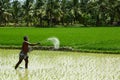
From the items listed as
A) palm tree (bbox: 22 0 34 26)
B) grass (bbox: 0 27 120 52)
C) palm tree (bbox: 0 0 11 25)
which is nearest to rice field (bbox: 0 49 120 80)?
grass (bbox: 0 27 120 52)

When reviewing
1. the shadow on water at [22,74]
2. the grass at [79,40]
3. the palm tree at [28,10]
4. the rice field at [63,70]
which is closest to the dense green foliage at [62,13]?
the palm tree at [28,10]

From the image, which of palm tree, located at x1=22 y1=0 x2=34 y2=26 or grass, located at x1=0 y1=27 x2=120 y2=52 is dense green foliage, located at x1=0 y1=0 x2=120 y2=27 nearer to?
palm tree, located at x1=22 y1=0 x2=34 y2=26

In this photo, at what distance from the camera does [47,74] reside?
1180 centimetres

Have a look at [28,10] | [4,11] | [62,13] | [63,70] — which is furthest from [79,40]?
[28,10]

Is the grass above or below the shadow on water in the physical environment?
below

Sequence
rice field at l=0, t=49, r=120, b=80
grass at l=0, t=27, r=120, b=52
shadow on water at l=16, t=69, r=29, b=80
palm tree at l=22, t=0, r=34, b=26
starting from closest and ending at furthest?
shadow on water at l=16, t=69, r=29, b=80 → rice field at l=0, t=49, r=120, b=80 → grass at l=0, t=27, r=120, b=52 → palm tree at l=22, t=0, r=34, b=26

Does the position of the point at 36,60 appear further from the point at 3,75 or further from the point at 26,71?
the point at 3,75

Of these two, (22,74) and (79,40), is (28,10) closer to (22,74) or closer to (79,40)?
(79,40)

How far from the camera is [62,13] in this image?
7306cm

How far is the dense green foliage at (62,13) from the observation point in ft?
236

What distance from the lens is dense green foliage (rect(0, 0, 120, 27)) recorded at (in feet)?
236

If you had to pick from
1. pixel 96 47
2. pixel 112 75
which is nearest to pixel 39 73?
pixel 112 75

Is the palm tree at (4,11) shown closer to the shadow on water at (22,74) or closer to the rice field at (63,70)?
the rice field at (63,70)

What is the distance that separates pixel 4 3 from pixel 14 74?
64.4m
